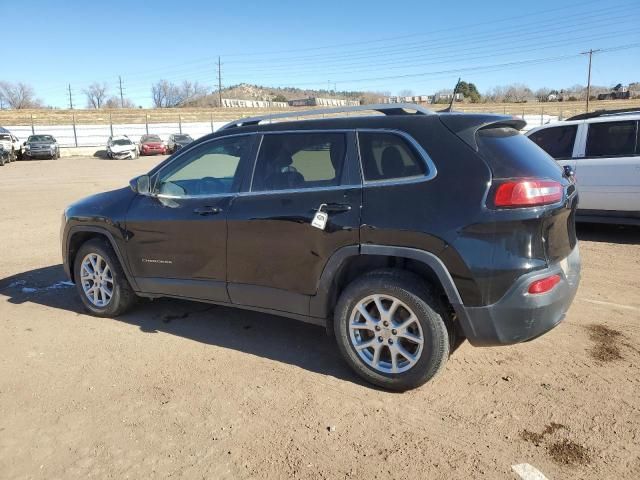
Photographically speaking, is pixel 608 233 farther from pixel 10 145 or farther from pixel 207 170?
pixel 10 145

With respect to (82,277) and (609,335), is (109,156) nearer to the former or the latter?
(82,277)

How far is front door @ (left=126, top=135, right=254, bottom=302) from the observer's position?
13.5ft

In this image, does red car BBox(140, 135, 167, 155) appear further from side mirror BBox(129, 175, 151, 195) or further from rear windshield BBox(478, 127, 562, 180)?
rear windshield BBox(478, 127, 562, 180)

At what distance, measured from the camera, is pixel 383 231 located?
3318 mm

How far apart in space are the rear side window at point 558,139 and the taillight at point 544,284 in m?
5.13

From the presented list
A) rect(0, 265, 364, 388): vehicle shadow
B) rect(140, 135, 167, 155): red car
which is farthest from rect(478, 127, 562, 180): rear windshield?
rect(140, 135, 167, 155): red car

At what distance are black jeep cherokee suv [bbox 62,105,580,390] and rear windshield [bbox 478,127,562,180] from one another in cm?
1

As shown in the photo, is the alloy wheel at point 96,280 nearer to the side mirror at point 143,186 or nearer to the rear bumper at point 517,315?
the side mirror at point 143,186

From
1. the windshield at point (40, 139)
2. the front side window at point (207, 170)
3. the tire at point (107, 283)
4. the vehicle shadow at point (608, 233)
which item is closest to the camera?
the front side window at point (207, 170)

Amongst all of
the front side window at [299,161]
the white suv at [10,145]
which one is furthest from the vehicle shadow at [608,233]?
the white suv at [10,145]

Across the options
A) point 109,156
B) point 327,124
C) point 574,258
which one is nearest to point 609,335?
point 574,258

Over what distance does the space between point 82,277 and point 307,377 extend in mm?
2607

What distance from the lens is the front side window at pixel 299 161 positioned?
3635mm

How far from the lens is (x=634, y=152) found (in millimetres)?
7258
